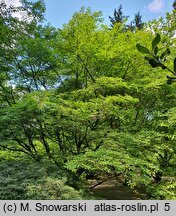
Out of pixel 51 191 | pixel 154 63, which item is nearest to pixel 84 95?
pixel 51 191

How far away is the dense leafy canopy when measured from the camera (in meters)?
4.27

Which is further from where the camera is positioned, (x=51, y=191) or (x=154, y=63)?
(x=51, y=191)

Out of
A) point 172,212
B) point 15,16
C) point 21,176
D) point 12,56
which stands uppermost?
point 15,16

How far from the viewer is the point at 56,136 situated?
533cm

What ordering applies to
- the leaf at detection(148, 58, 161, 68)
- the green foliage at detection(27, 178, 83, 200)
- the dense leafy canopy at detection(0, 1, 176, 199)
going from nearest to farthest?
the leaf at detection(148, 58, 161, 68)
the green foliage at detection(27, 178, 83, 200)
the dense leafy canopy at detection(0, 1, 176, 199)

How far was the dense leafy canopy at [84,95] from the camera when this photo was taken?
14.0ft

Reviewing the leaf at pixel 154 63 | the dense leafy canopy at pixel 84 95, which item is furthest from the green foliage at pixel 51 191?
the leaf at pixel 154 63

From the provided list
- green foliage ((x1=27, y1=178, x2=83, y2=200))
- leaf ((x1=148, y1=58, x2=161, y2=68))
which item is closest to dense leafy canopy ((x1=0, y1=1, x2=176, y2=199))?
green foliage ((x1=27, y1=178, x2=83, y2=200))

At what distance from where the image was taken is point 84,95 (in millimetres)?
4953

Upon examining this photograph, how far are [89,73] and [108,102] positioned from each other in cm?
126

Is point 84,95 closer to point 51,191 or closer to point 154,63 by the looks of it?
point 51,191

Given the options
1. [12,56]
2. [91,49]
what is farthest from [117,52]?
[12,56]

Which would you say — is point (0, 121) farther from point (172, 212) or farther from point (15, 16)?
point (172, 212)

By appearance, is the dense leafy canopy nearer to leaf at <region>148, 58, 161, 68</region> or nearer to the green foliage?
the green foliage
